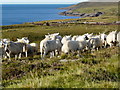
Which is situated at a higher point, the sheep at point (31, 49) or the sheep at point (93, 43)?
the sheep at point (93, 43)

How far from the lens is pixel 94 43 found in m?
20.1

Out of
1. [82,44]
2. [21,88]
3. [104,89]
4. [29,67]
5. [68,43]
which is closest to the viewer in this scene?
[104,89]

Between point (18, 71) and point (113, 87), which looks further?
point (18, 71)

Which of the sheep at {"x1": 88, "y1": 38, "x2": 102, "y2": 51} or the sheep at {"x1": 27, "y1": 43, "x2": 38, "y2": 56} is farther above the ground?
the sheep at {"x1": 88, "y1": 38, "x2": 102, "y2": 51}

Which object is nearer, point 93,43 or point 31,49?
point 93,43

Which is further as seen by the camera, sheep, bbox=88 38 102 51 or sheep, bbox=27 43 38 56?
sheep, bbox=27 43 38 56

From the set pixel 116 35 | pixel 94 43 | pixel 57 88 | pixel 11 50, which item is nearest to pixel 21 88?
pixel 57 88

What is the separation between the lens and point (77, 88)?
5121mm

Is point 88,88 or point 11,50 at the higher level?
point 88,88

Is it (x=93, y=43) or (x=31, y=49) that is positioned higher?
(x=93, y=43)

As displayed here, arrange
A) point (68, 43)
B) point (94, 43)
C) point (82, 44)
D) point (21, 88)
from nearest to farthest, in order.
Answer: point (21, 88) < point (68, 43) < point (82, 44) < point (94, 43)

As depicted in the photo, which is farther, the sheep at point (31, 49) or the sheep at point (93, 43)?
the sheep at point (31, 49)

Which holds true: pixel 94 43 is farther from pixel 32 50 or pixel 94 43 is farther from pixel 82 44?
pixel 32 50

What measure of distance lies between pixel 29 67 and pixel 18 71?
0.89 m
